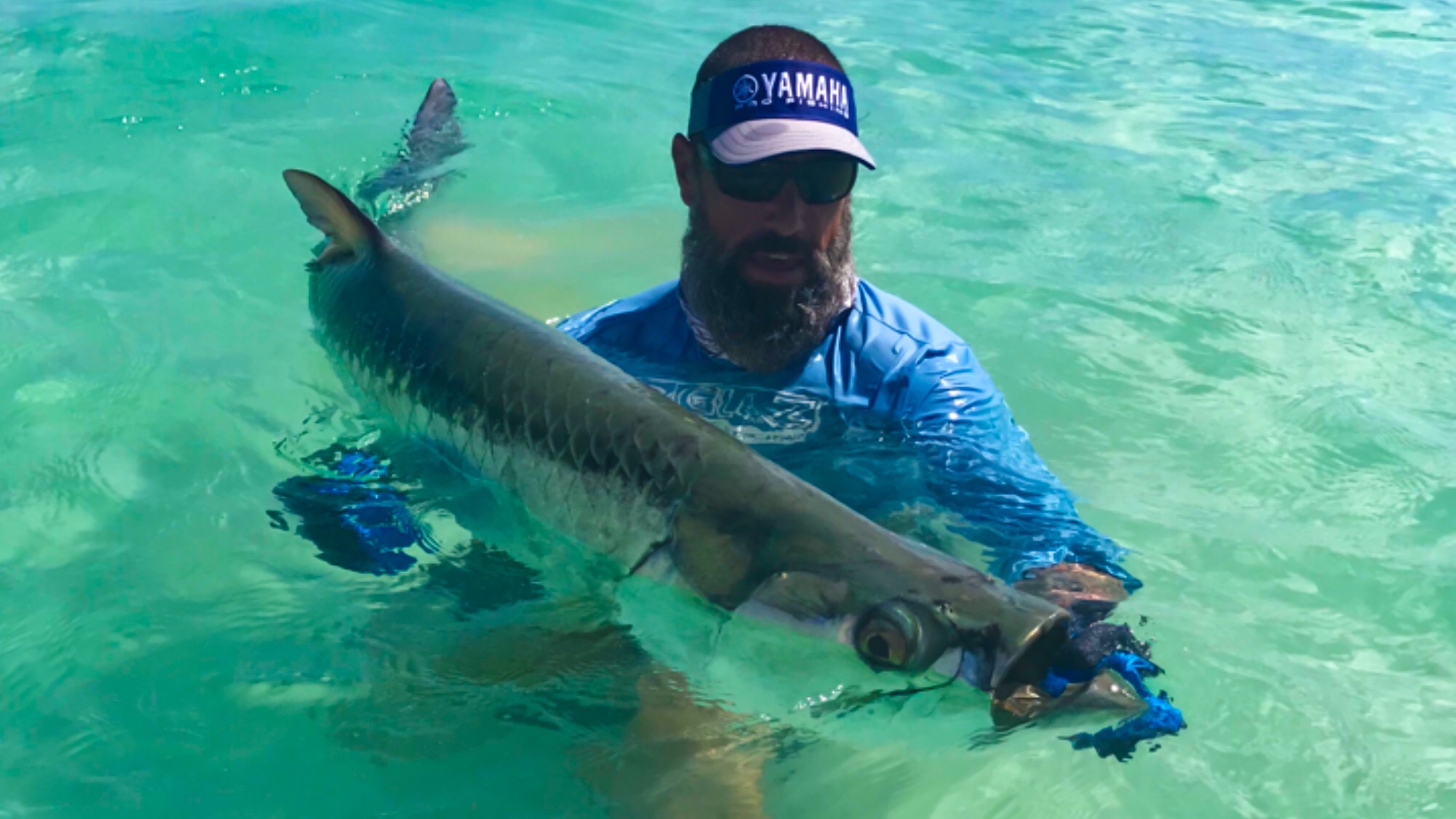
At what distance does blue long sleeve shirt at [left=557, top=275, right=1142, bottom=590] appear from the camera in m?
3.08

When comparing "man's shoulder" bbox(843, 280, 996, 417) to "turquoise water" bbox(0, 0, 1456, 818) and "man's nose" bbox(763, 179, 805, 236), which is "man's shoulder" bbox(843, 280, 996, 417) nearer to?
"man's nose" bbox(763, 179, 805, 236)

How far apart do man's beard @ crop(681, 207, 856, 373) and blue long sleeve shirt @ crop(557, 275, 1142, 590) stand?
1.8 inches

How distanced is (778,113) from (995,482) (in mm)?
1140

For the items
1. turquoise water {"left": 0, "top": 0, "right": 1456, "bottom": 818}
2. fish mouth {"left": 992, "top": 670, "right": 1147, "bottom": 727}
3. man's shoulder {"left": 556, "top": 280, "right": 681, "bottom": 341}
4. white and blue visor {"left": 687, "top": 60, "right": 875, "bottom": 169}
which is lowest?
turquoise water {"left": 0, "top": 0, "right": 1456, "bottom": 818}

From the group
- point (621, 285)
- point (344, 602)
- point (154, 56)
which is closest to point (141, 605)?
point (344, 602)

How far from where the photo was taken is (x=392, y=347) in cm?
316

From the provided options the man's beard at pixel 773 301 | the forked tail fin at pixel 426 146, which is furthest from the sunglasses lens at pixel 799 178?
the forked tail fin at pixel 426 146

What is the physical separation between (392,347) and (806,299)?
43.2 inches

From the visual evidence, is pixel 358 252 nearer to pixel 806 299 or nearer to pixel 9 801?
pixel 806 299

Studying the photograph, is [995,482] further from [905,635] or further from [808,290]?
[905,635]

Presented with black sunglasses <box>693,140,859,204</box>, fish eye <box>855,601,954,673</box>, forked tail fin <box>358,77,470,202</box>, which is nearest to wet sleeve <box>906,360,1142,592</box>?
black sunglasses <box>693,140,859,204</box>

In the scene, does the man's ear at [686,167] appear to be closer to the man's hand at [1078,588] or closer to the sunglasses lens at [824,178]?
the sunglasses lens at [824,178]

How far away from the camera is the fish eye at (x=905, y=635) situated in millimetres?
2051

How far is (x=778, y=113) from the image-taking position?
3.38 metres
